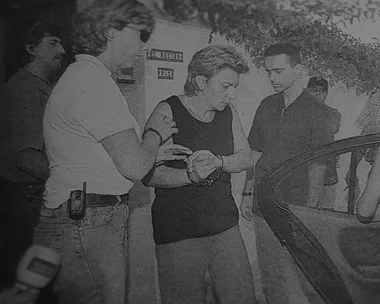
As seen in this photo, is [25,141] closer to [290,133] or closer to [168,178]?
[168,178]

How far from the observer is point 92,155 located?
260 cm

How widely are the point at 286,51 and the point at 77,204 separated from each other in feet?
4.37

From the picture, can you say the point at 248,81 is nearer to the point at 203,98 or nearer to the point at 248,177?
→ the point at 203,98

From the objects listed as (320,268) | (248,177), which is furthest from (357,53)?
(320,268)

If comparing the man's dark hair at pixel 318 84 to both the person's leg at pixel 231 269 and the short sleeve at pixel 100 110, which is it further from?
the short sleeve at pixel 100 110

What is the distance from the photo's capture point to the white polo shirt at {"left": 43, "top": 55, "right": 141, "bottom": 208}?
102 inches

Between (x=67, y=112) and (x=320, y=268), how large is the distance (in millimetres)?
1524

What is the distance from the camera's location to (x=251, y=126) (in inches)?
114

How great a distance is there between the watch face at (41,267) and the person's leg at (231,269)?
773mm

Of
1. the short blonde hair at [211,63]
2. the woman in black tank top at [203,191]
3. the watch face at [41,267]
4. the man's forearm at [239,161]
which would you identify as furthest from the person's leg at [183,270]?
the short blonde hair at [211,63]

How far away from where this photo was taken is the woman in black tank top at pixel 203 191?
9.04 feet

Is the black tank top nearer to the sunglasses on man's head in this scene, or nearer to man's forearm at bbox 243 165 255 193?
man's forearm at bbox 243 165 255 193

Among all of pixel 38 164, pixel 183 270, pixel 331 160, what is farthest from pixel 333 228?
pixel 38 164

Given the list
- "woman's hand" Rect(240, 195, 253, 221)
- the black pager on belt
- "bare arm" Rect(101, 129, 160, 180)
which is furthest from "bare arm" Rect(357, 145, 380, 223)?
the black pager on belt
